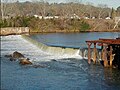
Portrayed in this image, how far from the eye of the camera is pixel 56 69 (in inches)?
1268

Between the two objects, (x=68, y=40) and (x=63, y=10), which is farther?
(x=63, y=10)

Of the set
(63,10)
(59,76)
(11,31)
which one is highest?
(63,10)

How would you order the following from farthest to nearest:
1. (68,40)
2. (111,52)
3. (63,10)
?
(63,10)
(68,40)
(111,52)

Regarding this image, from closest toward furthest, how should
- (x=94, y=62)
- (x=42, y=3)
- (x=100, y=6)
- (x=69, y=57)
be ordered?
(x=94, y=62) < (x=69, y=57) < (x=42, y=3) < (x=100, y=6)

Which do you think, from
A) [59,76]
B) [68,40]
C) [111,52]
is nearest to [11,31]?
[68,40]

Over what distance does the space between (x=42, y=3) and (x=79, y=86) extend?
12184 cm

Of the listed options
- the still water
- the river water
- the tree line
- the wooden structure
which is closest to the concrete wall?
the still water

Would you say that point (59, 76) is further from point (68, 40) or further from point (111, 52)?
point (68, 40)

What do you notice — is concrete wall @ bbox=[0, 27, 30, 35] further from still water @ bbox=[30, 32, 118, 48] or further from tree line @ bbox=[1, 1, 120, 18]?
tree line @ bbox=[1, 1, 120, 18]

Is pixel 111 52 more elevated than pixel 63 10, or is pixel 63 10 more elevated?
pixel 63 10

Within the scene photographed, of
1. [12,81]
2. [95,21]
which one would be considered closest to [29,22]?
[95,21]

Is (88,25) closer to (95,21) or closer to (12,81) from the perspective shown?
(95,21)

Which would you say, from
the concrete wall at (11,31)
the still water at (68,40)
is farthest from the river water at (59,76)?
the concrete wall at (11,31)

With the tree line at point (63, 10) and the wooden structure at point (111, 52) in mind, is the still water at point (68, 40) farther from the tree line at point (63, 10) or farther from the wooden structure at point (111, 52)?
the tree line at point (63, 10)
